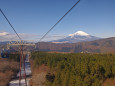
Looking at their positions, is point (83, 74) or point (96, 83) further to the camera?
point (83, 74)

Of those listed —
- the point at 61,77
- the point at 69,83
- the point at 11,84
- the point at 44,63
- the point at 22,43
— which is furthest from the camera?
the point at 44,63

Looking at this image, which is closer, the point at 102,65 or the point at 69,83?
the point at 69,83

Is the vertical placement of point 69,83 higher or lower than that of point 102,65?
lower

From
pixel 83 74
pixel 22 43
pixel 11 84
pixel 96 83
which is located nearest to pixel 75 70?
pixel 83 74

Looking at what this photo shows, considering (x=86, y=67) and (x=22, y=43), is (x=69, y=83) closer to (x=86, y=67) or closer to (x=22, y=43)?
(x=86, y=67)

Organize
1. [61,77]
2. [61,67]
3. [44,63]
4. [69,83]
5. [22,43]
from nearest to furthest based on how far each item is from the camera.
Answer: [22,43] → [69,83] → [61,77] → [61,67] → [44,63]

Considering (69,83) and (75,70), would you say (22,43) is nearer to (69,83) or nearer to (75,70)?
(69,83)

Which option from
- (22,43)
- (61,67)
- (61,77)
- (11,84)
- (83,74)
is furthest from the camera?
(61,67)

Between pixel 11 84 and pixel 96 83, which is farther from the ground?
pixel 96 83

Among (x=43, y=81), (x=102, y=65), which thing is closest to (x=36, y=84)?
(x=43, y=81)

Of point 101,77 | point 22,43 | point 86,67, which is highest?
point 22,43
